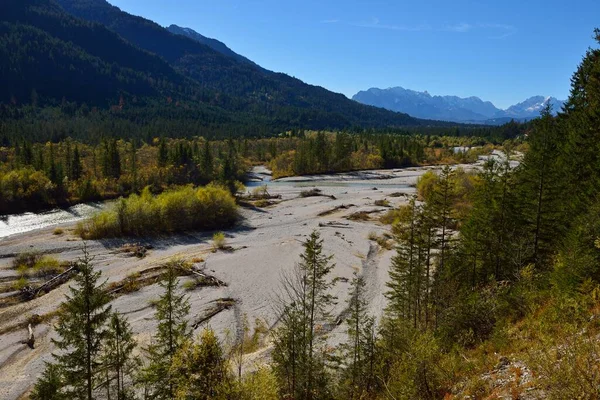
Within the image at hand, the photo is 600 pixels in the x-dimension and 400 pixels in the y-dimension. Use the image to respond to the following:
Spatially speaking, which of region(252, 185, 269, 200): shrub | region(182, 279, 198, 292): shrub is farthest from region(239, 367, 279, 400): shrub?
region(252, 185, 269, 200): shrub

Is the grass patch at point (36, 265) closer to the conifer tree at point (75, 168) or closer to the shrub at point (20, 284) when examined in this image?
the shrub at point (20, 284)

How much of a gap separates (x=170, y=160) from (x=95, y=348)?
76.7m

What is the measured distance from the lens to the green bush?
162ft

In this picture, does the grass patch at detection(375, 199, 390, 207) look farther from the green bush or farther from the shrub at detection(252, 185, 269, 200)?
the green bush

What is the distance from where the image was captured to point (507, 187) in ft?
80.0

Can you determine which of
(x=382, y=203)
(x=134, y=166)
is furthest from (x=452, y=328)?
(x=134, y=166)

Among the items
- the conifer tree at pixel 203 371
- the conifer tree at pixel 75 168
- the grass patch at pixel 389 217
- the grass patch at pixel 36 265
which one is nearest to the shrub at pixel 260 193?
the grass patch at pixel 389 217

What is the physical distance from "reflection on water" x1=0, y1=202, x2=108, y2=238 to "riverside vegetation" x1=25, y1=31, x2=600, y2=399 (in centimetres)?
4353

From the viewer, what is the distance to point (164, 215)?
5247 cm

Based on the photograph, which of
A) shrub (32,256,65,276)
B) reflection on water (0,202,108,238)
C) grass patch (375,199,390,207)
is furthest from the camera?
grass patch (375,199,390,207)

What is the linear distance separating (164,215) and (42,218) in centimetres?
2171

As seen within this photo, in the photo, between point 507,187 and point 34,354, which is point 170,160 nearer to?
point 34,354

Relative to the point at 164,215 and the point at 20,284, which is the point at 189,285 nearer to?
the point at 20,284

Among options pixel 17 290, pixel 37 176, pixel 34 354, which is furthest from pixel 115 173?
pixel 34 354
